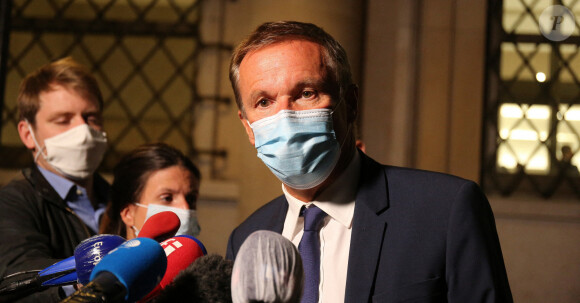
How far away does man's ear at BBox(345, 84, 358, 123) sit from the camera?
1.57 meters

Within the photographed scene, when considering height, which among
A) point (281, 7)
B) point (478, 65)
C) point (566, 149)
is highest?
point (281, 7)

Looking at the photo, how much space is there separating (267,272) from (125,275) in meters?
0.18

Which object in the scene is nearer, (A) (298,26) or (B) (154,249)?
(B) (154,249)

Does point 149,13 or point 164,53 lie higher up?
point 149,13

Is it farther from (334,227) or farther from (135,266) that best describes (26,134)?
(135,266)

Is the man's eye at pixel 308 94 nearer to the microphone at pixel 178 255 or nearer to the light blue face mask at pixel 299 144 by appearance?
the light blue face mask at pixel 299 144

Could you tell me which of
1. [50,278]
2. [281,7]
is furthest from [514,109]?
[50,278]

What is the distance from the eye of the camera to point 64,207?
2105 millimetres

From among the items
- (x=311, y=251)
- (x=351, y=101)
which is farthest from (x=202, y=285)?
(x=351, y=101)

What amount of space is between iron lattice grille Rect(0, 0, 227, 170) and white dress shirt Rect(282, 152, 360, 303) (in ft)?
9.93

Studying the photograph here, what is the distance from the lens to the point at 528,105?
13.3 feet

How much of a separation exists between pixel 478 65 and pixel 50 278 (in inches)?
136

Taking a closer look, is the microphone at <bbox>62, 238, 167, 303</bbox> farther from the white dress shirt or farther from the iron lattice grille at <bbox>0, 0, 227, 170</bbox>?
the iron lattice grille at <bbox>0, 0, 227, 170</bbox>

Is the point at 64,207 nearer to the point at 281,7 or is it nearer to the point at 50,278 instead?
the point at 50,278
